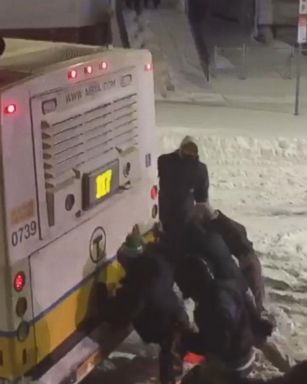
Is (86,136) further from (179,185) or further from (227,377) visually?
(227,377)

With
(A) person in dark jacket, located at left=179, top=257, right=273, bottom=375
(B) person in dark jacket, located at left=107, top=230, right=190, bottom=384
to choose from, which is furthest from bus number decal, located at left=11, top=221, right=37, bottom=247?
(A) person in dark jacket, located at left=179, top=257, right=273, bottom=375

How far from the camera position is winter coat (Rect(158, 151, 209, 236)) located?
3.72 meters

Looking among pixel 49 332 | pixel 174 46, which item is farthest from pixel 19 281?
pixel 174 46

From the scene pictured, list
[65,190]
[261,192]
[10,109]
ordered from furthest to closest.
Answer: [261,192] < [65,190] < [10,109]

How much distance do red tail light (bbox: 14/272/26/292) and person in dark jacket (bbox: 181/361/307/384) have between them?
0.58 meters

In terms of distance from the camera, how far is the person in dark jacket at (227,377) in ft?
8.49

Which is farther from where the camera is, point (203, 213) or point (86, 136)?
point (203, 213)

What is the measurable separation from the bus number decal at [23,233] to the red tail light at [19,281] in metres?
0.10

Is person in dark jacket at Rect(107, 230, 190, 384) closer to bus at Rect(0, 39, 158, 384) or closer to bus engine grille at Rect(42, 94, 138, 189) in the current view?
bus at Rect(0, 39, 158, 384)

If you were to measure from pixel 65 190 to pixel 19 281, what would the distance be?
13.8 inches

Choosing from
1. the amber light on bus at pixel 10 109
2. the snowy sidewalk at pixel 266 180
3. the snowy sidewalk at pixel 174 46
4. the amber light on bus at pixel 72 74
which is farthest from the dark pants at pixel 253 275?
the snowy sidewalk at pixel 174 46

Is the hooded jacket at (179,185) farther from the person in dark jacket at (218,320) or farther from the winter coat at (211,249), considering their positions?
the person in dark jacket at (218,320)

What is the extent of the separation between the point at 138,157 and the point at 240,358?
0.85 meters

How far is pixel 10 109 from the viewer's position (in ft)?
8.73
